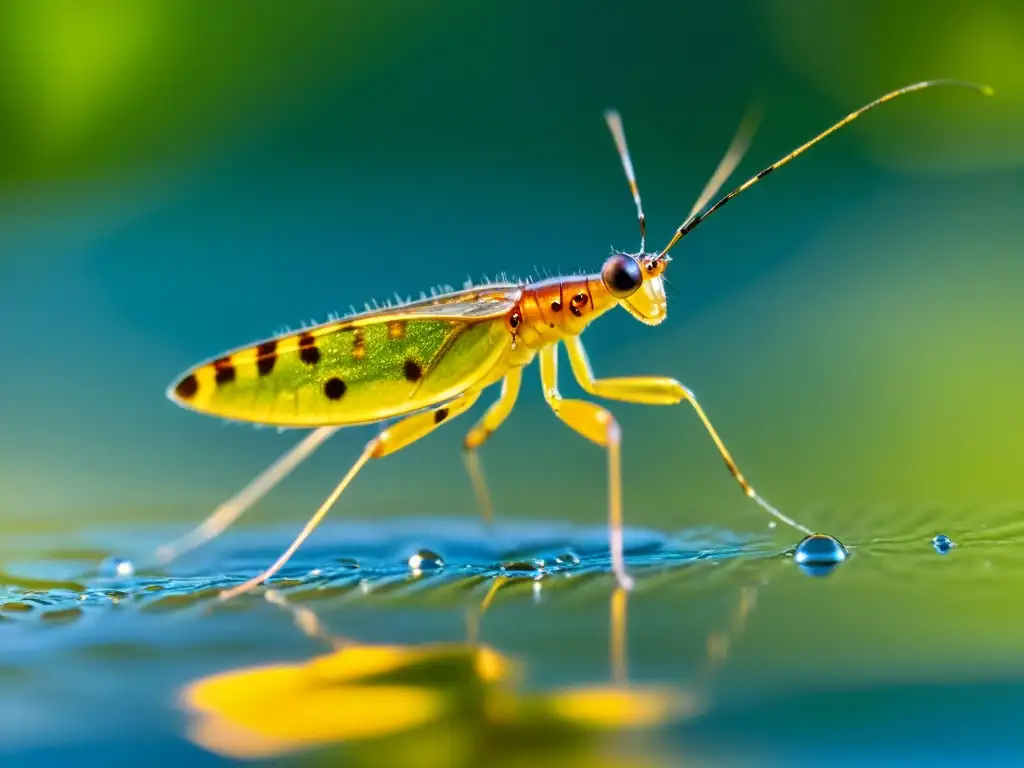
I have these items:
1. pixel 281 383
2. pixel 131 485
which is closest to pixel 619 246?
pixel 281 383

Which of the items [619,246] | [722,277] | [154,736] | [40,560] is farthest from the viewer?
[722,277]

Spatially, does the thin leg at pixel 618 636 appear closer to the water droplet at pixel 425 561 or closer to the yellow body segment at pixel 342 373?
the water droplet at pixel 425 561

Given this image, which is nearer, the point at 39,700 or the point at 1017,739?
the point at 1017,739

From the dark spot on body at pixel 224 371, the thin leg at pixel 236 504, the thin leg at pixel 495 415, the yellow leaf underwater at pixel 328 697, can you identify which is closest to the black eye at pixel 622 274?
the thin leg at pixel 495 415

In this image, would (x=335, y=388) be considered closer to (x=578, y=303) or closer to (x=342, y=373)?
(x=342, y=373)

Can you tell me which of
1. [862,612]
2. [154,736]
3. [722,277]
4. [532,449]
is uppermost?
[722,277]

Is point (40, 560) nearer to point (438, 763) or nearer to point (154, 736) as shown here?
point (154, 736)

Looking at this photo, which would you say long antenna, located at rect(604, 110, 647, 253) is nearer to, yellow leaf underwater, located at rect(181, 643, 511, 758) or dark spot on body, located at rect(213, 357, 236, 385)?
dark spot on body, located at rect(213, 357, 236, 385)
